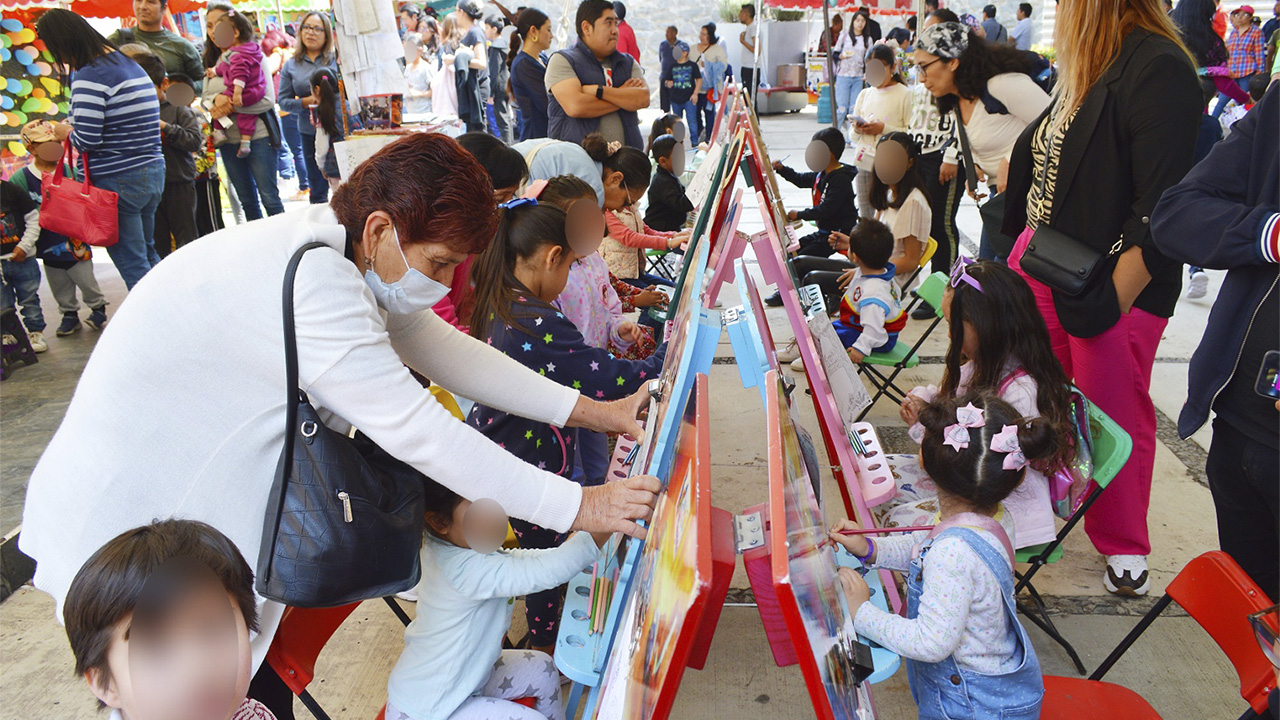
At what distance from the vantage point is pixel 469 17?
1192cm

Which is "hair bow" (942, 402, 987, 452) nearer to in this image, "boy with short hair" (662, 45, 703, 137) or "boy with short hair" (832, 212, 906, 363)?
"boy with short hair" (832, 212, 906, 363)

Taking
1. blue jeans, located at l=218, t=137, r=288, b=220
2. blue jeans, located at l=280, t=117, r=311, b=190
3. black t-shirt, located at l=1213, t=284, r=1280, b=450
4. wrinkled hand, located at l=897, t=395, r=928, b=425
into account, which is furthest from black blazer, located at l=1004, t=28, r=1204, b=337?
blue jeans, located at l=280, t=117, r=311, b=190

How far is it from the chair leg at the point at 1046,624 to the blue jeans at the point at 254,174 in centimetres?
705

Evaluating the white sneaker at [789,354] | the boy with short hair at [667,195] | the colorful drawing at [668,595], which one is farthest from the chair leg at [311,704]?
the boy with short hair at [667,195]

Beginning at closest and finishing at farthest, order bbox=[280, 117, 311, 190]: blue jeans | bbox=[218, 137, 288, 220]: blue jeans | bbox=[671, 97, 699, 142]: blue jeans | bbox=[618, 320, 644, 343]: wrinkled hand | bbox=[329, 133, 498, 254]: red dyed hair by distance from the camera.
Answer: bbox=[329, 133, 498, 254]: red dyed hair < bbox=[618, 320, 644, 343]: wrinkled hand < bbox=[218, 137, 288, 220]: blue jeans < bbox=[280, 117, 311, 190]: blue jeans < bbox=[671, 97, 699, 142]: blue jeans

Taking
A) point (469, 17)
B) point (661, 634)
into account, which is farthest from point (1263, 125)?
point (469, 17)

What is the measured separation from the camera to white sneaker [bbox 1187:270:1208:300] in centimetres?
609

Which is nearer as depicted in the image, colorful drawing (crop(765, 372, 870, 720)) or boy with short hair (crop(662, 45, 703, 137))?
colorful drawing (crop(765, 372, 870, 720))

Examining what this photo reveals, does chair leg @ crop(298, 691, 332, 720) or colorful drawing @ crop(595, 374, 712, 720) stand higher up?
colorful drawing @ crop(595, 374, 712, 720)

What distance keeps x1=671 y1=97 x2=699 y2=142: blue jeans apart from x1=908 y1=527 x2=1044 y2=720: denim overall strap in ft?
43.6

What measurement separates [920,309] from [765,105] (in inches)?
514

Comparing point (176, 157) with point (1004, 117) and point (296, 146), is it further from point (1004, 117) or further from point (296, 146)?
point (1004, 117)

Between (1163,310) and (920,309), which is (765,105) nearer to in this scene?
(920,309)

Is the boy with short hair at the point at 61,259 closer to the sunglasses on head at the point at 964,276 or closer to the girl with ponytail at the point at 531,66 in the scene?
the girl with ponytail at the point at 531,66
